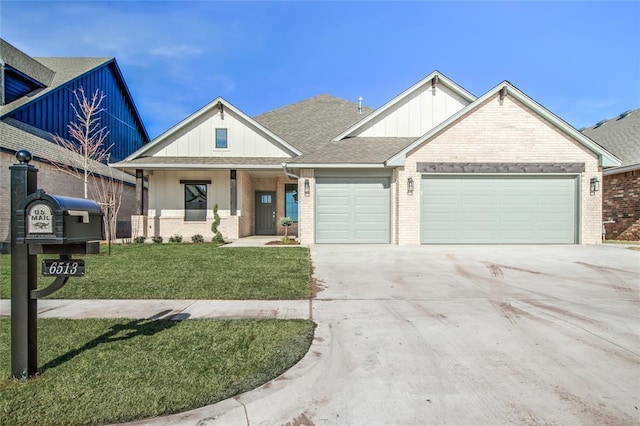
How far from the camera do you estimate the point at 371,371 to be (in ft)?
10.4

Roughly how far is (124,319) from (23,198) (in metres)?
A: 2.35

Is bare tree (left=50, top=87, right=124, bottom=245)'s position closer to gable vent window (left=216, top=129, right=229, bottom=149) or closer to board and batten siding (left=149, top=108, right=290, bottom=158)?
board and batten siding (left=149, top=108, right=290, bottom=158)

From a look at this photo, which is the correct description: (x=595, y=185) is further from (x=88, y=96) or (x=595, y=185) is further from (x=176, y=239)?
(x=88, y=96)

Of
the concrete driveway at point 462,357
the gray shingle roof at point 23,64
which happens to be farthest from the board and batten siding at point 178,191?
the concrete driveway at point 462,357

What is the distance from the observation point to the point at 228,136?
16.4m

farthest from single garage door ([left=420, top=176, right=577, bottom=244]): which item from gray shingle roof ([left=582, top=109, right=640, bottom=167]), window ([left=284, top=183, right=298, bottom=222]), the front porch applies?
the front porch

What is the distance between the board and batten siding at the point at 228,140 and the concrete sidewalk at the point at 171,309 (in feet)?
38.1

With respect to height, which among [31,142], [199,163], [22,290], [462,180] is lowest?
[22,290]

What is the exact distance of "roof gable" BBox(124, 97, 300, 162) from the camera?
1612 cm

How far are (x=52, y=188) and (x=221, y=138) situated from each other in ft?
26.0

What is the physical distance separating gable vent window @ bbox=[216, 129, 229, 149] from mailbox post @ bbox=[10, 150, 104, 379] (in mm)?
13894

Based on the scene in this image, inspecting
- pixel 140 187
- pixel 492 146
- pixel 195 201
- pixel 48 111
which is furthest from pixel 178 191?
pixel 492 146

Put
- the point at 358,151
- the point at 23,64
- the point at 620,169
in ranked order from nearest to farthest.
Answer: the point at 358,151
the point at 620,169
the point at 23,64

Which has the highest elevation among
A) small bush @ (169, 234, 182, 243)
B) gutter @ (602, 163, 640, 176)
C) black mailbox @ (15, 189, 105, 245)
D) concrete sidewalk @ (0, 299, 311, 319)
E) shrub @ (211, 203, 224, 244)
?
gutter @ (602, 163, 640, 176)
